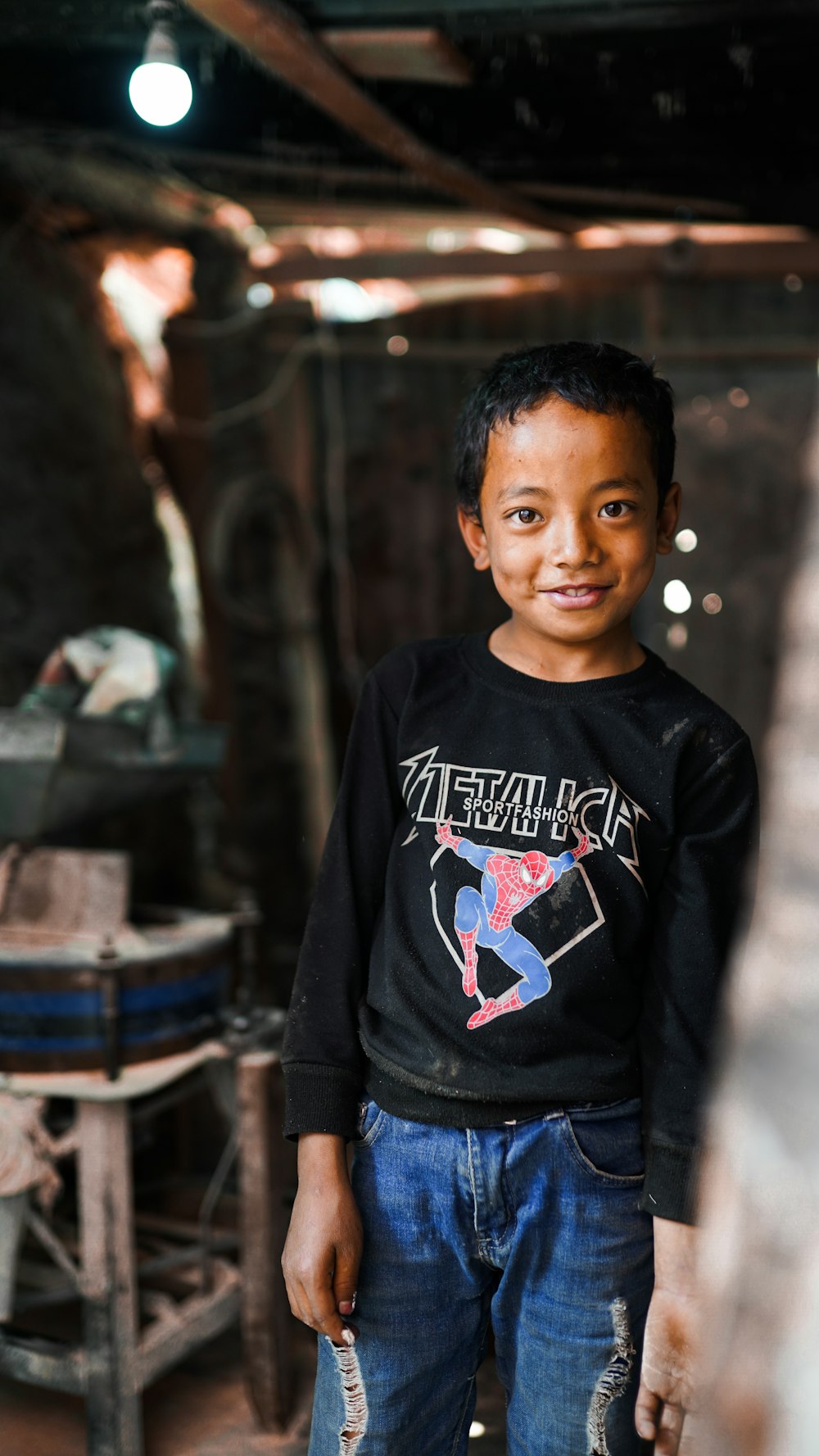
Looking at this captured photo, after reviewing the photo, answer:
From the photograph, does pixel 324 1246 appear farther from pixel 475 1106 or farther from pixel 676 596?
pixel 676 596

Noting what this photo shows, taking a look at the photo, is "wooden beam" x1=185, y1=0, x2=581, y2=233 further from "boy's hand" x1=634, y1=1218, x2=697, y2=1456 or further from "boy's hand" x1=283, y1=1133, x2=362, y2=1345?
"boy's hand" x1=634, y1=1218, x2=697, y2=1456

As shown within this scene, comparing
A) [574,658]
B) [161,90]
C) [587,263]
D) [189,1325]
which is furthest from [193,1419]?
[587,263]

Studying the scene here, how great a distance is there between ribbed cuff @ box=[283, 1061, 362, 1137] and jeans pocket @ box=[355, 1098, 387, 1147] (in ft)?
0.04

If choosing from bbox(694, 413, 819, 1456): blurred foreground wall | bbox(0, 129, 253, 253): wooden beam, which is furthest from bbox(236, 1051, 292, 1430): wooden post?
bbox(0, 129, 253, 253): wooden beam

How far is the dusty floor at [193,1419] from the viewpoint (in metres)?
2.66

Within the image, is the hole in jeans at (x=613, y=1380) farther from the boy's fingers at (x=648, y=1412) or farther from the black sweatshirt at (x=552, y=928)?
the black sweatshirt at (x=552, y=928)

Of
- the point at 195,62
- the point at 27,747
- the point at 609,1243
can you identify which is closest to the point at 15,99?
the point at 195,62

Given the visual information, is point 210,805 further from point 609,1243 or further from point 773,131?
point 609,1243

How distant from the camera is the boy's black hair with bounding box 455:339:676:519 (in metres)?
1.43

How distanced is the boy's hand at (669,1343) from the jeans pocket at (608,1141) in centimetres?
8

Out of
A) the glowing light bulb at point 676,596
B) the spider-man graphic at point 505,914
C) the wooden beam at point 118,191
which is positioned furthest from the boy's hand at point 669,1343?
the wooden beam at point 118,191

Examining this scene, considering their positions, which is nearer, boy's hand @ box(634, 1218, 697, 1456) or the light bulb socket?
boy's hand @ box(634, 1218, 697, 1456)

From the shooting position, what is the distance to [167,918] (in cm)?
310

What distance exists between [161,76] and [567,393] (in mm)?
1402
